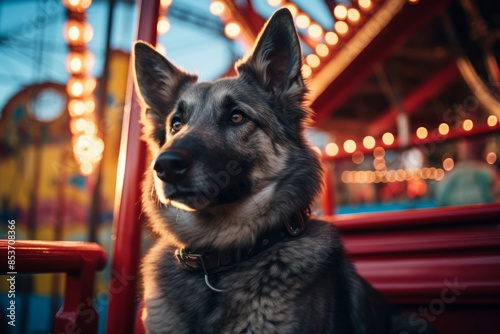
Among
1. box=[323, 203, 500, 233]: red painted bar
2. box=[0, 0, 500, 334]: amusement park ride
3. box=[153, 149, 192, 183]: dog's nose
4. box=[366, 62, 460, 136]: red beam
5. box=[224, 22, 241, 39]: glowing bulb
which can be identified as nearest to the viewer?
box=[153, 149, 192, 183]: dog's nose

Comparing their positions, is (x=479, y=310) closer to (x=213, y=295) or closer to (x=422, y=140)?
(x=213, y=295)

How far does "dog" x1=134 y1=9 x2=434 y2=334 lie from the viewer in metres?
1.54

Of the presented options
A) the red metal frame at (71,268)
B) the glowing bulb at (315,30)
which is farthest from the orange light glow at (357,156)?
the red metal frame at (71,268)

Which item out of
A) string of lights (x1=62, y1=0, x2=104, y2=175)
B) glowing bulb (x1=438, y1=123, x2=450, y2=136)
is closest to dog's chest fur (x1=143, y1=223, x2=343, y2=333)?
glowing bulb (x1=438, y1=123, x2=450, y2=136)

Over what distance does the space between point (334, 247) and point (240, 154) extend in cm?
67

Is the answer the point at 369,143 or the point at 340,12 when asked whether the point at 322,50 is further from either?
the point at 369,143

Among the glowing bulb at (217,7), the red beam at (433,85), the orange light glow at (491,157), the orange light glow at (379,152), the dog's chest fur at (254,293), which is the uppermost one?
the red beam at (433,85)

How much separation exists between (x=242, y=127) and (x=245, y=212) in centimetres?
46

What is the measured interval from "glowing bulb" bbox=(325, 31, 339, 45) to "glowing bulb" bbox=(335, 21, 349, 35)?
0.06m

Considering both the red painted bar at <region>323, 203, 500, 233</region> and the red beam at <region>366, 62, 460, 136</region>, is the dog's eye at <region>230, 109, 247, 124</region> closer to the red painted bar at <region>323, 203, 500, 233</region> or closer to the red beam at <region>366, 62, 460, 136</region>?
the red painted bar at <region>323, 203, 500, 233</region>

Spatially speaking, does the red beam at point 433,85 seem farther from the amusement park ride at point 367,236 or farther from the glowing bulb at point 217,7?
the glowing bulb at point 217,7

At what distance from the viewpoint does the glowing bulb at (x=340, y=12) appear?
3.50m

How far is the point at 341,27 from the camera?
11.8ft

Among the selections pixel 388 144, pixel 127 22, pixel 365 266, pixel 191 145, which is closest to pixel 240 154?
pixel 191 145
